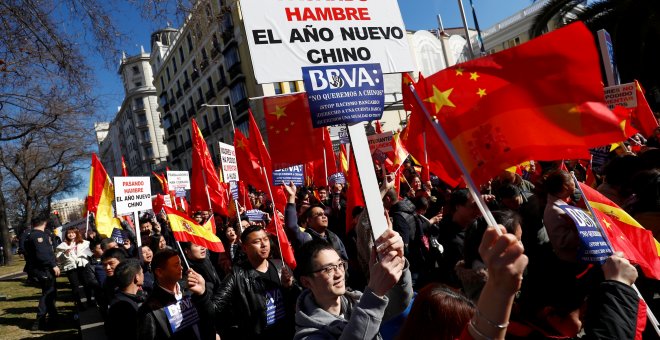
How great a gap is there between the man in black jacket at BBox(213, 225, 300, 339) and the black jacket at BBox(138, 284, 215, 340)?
0.18 m

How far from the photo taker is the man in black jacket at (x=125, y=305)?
12.2 feet

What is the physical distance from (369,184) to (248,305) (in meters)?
1.70

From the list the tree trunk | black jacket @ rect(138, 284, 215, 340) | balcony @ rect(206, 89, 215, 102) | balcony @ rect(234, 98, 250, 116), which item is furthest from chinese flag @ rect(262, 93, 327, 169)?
balcony @ rect(206, 89, 215, 102)

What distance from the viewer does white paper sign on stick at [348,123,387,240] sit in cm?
221

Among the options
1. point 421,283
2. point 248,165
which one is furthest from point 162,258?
point 248,165

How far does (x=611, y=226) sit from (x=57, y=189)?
44.5 metres

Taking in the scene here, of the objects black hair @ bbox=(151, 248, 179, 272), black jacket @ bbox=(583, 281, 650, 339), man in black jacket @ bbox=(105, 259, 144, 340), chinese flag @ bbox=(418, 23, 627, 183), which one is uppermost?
chinese flag @ bbox=(418, 23, 627, 183)

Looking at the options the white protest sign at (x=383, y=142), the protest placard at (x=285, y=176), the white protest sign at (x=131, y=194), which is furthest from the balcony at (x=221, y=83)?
the white protest sign at (x=131, y=194)

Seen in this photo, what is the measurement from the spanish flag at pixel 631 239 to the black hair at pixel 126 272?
137 inches

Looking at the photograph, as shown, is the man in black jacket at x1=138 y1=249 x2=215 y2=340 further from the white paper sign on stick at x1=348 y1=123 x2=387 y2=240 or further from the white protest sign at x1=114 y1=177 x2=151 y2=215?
the white protest sign at x1=114 y1=177 x2=151 y2=215

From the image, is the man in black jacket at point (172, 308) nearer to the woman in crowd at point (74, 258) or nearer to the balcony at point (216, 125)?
the woman in crowd at point (74, 258)

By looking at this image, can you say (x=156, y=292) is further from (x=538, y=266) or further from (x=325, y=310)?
(x=538, y=266)

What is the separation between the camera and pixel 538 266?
3301 millimetres

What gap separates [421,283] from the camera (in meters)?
4.77
